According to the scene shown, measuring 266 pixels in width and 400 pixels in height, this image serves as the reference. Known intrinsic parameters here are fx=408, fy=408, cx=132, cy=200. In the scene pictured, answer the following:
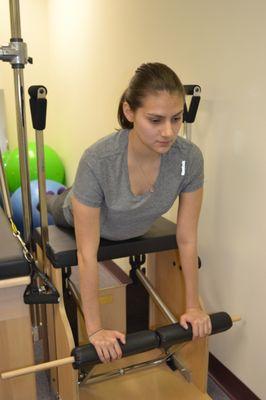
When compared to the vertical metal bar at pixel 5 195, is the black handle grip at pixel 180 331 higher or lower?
lower

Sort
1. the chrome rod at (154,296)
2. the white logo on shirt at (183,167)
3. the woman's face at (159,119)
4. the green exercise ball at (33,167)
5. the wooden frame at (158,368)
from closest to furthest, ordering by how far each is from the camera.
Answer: the woman's face at (159,119) → the white logo on shirt at (183,167) → the wooden frame at (158,368) → the chrome rod at (154,296) → the green exercise ball at (33,167)

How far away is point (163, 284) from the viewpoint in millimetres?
1891

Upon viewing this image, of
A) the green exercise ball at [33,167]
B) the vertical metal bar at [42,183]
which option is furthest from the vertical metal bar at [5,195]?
the green exercise ball at [33,167]

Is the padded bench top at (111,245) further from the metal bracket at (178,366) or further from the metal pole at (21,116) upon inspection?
the metal bracket at (178,366)

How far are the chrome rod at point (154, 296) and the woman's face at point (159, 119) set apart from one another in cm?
73

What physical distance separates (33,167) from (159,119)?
7.30 ft

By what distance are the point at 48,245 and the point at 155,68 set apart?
0.72 m

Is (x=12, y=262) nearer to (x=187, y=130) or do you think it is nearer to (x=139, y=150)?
(x=139, y=150)

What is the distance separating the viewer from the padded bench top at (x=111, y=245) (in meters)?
1.42

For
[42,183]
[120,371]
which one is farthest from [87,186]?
[120,371]

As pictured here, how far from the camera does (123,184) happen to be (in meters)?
1.35

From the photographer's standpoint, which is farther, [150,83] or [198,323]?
[198,323]

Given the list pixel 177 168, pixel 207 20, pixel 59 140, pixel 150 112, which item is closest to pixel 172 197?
pixel 177 168

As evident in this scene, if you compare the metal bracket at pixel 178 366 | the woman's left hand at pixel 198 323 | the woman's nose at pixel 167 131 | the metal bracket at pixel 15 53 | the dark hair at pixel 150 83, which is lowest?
the metal bracket at pixel 178 366
